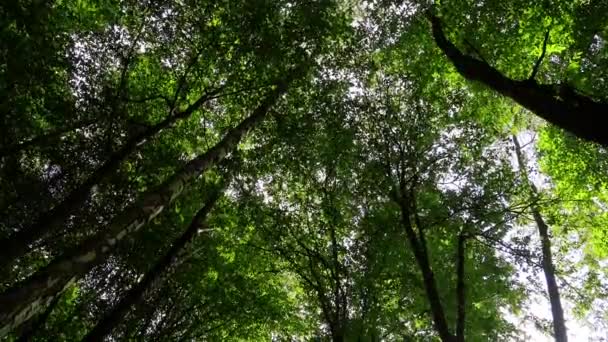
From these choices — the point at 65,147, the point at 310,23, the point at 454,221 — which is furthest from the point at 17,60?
the point at 454,221

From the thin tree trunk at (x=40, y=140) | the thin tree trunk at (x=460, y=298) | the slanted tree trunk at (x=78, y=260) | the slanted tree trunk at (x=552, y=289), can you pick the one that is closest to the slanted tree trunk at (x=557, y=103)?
the thin tree trunk at (x=460, y=298)

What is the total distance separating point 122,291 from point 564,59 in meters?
15.7

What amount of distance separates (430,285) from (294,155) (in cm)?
526

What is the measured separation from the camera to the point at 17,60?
913cm

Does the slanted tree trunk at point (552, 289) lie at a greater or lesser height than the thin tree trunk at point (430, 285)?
greater

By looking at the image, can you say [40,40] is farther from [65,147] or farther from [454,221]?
[454,221]

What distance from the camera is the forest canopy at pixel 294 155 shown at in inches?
439

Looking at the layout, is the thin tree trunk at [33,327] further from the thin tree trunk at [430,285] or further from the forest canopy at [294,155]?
the thin tree trunk at [430,285]

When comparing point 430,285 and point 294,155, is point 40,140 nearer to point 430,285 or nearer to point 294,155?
point 294,155

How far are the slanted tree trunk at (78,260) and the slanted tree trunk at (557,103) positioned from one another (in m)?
5.78

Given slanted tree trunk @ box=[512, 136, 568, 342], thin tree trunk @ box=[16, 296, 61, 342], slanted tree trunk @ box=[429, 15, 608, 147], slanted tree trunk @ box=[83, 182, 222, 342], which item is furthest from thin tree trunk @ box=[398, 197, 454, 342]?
thin tree trunk @ box=[16, 296, 61, 342]

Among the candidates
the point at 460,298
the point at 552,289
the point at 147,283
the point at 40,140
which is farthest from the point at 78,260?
the point at 552,289

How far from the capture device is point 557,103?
7270mm

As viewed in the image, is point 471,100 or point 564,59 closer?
point 564,59
